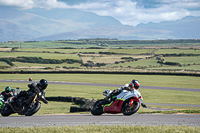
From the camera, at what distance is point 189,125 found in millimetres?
17969

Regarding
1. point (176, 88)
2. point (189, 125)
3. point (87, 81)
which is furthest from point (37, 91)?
point (87, 81)

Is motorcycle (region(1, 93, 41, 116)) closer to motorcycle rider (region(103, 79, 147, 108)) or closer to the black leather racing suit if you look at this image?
the black leather racing suit

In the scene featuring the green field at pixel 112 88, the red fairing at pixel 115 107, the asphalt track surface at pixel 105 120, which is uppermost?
the red fairing at pixel 115 107

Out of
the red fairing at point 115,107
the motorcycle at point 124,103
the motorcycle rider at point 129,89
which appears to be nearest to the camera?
the motorcycle at point 124,103

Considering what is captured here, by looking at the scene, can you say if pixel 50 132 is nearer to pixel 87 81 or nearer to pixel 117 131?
pixel 117 131

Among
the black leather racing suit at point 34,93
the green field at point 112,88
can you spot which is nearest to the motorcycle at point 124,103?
the black leather racing suit at point 34,93

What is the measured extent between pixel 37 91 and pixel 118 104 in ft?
14.2

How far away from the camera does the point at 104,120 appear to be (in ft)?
63.1

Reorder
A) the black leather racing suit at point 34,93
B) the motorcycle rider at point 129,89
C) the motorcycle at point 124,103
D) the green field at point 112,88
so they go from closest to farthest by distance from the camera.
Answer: the black leather racing suit at point 34,93
the motorcycle at point 124,103
the motorcycle rider at point 129,89
the green field at point 112,88

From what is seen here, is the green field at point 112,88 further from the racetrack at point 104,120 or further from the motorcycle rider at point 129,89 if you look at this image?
the motorcycle rider at point 129,89

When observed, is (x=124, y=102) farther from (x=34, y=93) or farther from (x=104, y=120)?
(x=34, y=93)

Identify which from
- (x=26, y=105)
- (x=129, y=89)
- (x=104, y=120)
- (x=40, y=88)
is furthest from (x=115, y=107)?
(x=26, y=105)

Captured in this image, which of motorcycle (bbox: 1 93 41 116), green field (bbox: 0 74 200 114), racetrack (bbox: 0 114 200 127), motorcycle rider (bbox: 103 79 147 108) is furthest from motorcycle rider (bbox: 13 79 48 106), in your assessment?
green field (bbox: 0 74 200 114)

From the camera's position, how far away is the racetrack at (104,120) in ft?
61.2
